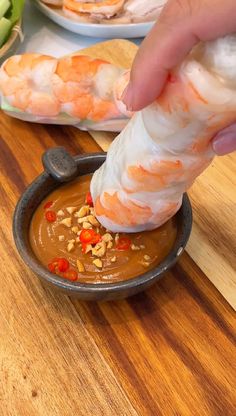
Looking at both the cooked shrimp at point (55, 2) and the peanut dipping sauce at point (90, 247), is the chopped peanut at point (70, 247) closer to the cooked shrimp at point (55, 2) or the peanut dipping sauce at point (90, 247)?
the peanut dipping sauce at point (90, 247)

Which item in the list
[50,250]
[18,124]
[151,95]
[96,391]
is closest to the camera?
[151,95]

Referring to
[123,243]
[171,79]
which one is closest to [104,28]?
[123,243]

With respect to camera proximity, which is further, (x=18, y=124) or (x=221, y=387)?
(x=18, y=124)

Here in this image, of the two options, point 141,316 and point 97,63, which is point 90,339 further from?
point 97,63

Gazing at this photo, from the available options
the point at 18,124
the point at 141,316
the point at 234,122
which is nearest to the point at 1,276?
the point at 141,316

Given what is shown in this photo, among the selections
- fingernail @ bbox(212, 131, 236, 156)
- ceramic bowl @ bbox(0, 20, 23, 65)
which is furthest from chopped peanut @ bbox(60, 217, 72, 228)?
ceramic bowl @ bbox(0, 20, 23, 65)

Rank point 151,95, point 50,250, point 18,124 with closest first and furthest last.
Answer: point 151,95, point 50,250, point 18,124

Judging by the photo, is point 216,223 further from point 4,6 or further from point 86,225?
point 4,6

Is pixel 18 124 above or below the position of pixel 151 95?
below
